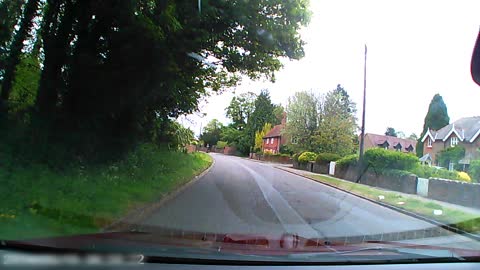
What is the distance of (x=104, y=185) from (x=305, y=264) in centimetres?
802

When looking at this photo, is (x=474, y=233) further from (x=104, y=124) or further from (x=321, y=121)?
(x=321, y=121)

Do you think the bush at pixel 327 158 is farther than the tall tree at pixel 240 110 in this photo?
No

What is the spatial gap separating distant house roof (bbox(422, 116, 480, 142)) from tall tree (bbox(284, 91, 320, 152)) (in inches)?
630

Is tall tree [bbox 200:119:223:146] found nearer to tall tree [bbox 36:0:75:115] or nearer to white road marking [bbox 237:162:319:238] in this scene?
white road marking [bbox 237:162:319:238]

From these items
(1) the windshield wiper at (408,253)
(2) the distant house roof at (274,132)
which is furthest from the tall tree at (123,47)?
(2) the distant house roof at (274,132)

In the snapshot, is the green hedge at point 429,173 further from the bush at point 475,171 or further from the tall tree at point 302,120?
the tall tree at point 302,120

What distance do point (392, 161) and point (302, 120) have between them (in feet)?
95.2

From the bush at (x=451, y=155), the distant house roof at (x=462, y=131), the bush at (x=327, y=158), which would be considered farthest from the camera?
the distant house roof at (x=462, y=131)

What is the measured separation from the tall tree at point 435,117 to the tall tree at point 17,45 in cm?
5791

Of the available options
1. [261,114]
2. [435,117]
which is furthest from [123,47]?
[261,114]

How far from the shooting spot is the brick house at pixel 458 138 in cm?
4747

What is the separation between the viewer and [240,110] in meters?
108

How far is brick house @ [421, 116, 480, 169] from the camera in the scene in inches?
1869

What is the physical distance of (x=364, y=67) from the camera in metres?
25.9
